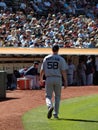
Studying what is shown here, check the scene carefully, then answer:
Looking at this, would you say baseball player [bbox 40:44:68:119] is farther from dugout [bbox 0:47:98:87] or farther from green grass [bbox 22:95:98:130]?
dugout [bbox 0:47:98:87]

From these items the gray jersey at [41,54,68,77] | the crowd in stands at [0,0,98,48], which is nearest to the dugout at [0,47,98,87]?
the crowd in stands at [0,0,98,48]

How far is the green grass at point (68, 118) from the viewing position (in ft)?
41.5

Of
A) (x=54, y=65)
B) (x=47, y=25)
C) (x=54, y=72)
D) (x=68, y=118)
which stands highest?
(x=47, y=25)

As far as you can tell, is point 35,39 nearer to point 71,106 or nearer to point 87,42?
point 87,42

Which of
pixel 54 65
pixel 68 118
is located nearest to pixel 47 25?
→ pixel 68 118

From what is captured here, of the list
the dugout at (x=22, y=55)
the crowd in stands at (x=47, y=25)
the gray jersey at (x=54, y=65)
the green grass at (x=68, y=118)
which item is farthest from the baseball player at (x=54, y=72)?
the crowd in stands at (x=47, y=25)

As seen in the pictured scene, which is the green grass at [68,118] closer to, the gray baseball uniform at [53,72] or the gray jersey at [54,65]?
the gray baseball uniform at [53,72]

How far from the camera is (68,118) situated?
1413 cm

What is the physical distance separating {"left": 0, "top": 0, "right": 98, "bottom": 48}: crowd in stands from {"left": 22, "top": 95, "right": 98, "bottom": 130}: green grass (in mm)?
10655

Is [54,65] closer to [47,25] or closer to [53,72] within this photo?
[53,72]

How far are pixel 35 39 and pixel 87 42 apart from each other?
4308mm

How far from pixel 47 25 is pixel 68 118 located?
17788mm

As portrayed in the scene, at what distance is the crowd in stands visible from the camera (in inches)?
1117

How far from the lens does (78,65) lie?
94.8 feet
